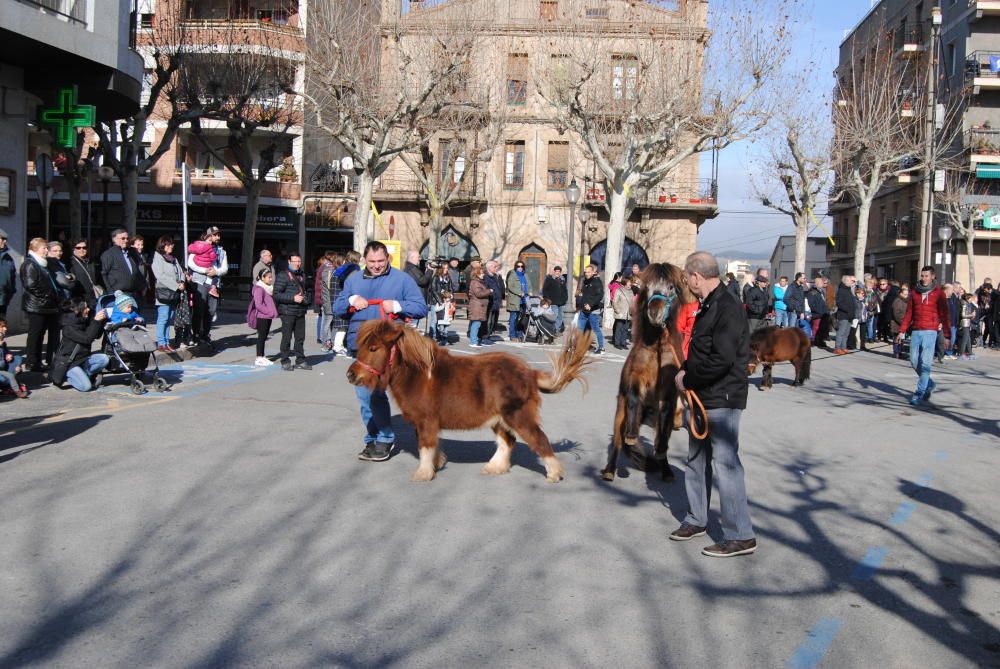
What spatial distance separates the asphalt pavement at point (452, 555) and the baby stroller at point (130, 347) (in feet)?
3.56

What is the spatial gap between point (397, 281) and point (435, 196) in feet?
105

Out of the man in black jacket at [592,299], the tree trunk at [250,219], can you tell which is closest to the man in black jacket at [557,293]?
the man in black jacket at [592,299]

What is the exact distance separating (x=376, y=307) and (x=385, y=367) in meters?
0.93

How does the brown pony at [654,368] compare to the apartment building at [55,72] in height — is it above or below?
below

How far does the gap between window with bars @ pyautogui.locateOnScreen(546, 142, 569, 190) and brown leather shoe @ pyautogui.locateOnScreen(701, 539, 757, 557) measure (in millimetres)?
39542

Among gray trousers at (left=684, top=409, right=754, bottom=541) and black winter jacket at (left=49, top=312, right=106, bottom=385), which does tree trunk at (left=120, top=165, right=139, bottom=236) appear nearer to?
black winter jacket at (left=49, top=312, right=106, bottom=385)

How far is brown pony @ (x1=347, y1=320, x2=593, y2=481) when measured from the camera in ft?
22.4

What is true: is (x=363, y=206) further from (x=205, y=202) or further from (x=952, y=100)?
(x=952, y=100)

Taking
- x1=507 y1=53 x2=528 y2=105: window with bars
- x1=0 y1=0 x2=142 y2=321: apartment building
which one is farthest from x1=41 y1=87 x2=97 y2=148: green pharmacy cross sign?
x1=507 y1=53 x2=528 y2=105: window with bars

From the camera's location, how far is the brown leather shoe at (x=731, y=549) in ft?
17.7

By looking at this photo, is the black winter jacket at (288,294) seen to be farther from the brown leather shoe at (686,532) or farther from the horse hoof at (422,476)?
the brown leather shoe at (686,532)

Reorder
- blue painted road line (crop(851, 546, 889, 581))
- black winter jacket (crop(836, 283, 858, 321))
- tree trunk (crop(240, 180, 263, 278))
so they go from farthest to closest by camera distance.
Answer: tree trunk (crop(240, 180, 263, 278))
black winter jacket (crop(836, 283, 858, 321))
blue painted road line (crop(851, 546, 889, 581))

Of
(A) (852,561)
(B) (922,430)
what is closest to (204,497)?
(A) (852,561)

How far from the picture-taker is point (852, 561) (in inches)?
216
